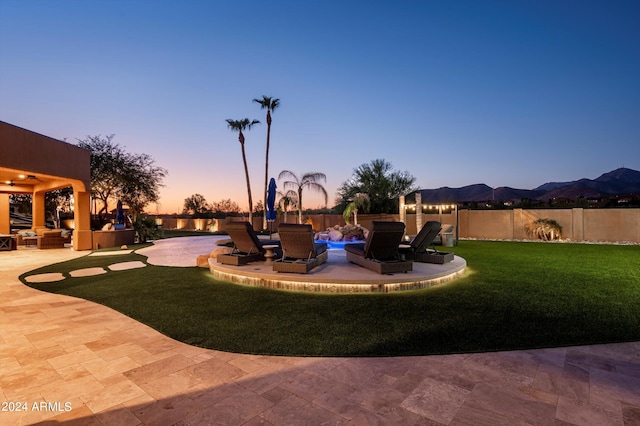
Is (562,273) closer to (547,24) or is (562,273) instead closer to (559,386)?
(559,386)

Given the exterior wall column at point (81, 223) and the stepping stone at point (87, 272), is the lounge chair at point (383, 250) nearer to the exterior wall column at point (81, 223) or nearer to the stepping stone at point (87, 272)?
the stepping stone at point (87, 272)

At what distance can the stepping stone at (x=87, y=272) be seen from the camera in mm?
7317

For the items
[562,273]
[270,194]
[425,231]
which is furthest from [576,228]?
[270,194]

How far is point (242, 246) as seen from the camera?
24.2 ft

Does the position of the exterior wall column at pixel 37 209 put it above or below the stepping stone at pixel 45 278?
above

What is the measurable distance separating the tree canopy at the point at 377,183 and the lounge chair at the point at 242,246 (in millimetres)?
18155

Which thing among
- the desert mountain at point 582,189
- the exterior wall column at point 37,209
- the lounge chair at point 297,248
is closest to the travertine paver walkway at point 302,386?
the lounge chair at point 297,248

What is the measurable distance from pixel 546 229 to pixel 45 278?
20.3m

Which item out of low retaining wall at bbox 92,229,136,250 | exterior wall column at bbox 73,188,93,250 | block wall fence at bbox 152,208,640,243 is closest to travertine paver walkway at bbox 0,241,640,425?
exterior wall column at bbox 73,188,93,250

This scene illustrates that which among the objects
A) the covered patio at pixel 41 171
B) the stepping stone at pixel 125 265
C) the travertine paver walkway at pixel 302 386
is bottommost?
the stepping stone at pixel 125 265

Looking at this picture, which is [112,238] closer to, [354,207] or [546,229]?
[354,207]

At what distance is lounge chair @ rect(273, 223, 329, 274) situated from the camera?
5.97 meters

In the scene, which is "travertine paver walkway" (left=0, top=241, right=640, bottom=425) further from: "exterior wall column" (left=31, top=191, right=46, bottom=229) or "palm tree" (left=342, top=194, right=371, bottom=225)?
"exterior wall column" (left=31, top=191, right=46, bottom=229)

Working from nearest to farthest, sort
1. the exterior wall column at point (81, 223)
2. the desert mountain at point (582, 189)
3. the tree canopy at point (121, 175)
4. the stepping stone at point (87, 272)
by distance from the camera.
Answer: the stepping stone at point (87, 272), the exterior wall column at point (81, 223), the tree canopy at point (121, 175), the desert mountain at point (582, 189)
